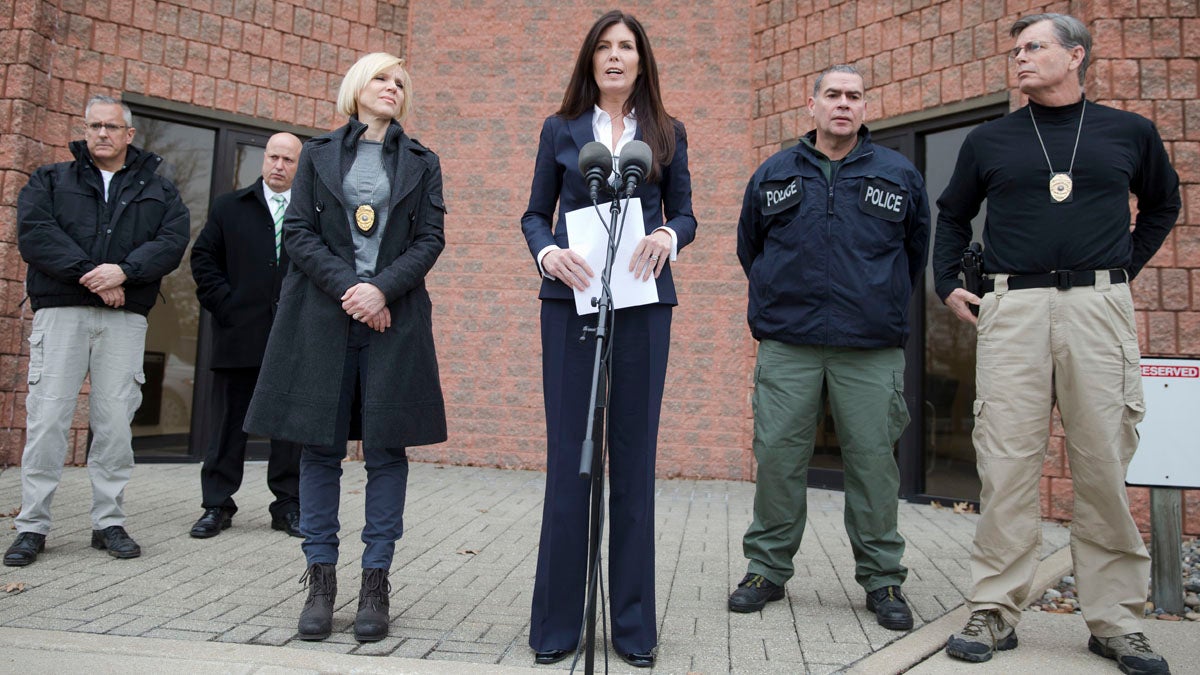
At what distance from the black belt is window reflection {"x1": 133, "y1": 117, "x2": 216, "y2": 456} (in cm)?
669

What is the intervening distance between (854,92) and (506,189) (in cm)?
466

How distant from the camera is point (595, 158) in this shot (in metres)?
2.67

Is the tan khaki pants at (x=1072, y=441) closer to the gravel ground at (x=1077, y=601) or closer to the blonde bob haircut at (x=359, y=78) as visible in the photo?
the gravel ground at (x=1077, y=601)

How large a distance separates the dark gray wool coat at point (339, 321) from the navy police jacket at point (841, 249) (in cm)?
147

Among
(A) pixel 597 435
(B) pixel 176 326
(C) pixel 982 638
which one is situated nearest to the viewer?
(A) pixel 597 435

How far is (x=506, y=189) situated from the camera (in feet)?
26.3

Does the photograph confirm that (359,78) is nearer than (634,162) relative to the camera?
No

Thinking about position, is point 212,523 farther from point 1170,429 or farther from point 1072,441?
point 1170,429

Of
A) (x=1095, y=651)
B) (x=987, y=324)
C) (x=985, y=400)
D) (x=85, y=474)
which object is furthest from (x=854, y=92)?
(x=85, y=474)

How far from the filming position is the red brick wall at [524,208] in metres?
7.66

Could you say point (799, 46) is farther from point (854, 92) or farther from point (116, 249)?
point (116, 249)

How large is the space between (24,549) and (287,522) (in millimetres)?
1270

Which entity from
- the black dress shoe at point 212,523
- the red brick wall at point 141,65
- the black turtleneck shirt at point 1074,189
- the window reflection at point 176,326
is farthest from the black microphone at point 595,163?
the window reflection at point 176,326

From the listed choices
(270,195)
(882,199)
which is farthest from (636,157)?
(270,195)
